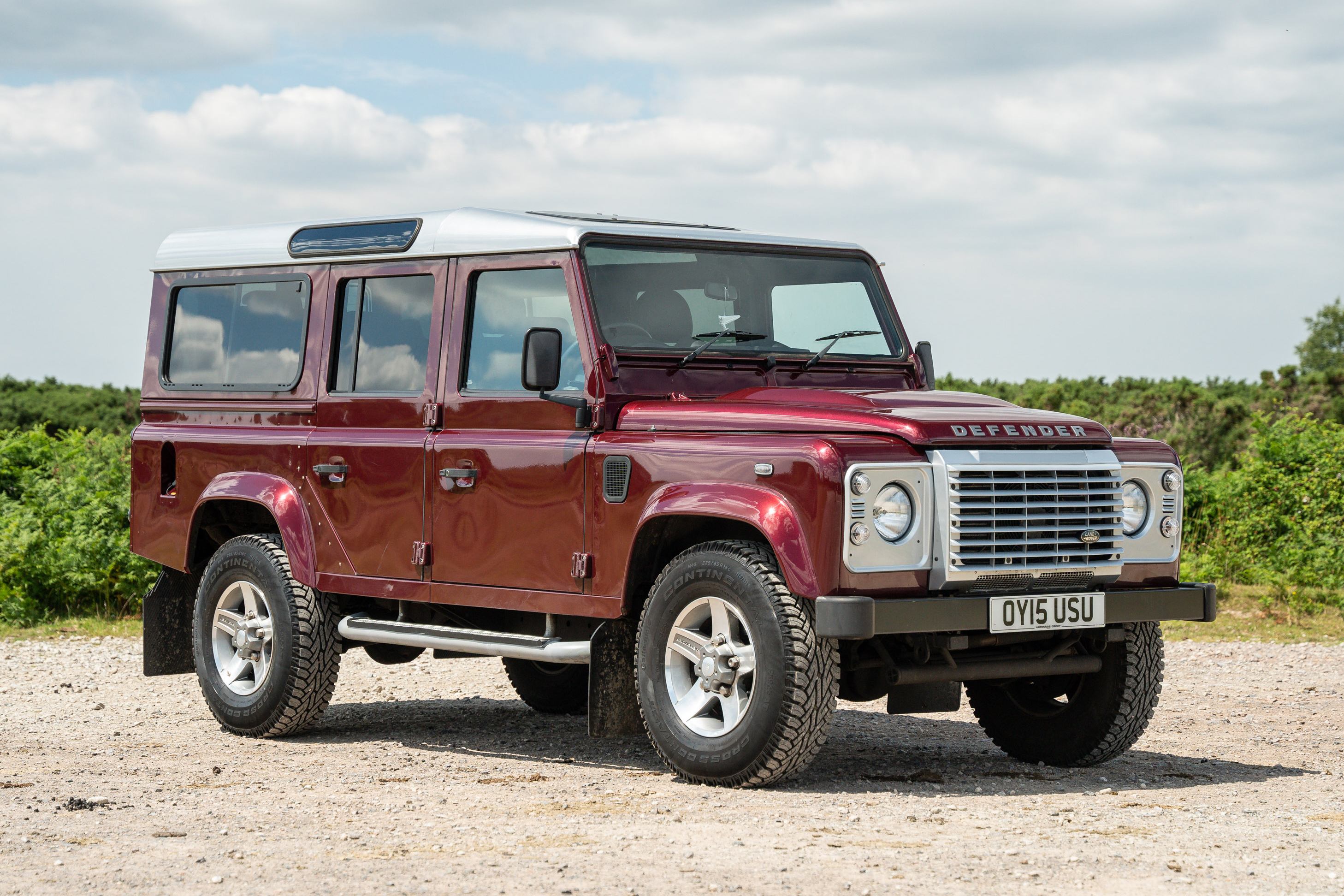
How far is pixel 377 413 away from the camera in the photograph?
819 centimetres

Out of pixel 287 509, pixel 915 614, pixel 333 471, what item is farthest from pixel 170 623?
pixel 915 614

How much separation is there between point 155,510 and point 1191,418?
1560 cm

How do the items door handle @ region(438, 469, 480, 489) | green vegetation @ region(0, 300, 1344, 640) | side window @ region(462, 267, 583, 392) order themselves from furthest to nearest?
green vegetation @ region(0, 300, 1344, 640), door handle @ region(438, 469, 480, 489), side window @ region(462, 267, 583, 392)

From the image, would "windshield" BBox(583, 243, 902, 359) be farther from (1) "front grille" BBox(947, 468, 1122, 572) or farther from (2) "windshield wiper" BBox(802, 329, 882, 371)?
(1) "front grille" BBox(947, 468, 1122, 572)

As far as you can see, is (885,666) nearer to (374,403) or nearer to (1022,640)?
(1022,640)

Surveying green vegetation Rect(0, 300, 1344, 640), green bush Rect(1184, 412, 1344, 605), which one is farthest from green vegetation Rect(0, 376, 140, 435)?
green bush Rect(1184, 412, 1344, 605)

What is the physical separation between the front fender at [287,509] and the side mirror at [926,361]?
3.17 metres

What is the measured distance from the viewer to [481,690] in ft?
35.0

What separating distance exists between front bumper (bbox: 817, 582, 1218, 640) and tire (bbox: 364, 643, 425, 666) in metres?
3.03

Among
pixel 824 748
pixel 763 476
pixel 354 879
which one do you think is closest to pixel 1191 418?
pixel 824 748

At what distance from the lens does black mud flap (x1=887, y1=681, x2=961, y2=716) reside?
7117 millimetres

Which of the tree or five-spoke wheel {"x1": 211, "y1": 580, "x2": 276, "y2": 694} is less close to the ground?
the tree

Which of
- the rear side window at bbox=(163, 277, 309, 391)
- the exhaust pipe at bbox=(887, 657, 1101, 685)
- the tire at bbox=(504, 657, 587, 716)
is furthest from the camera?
the tire at bbox=(504, 657, 587, 716)

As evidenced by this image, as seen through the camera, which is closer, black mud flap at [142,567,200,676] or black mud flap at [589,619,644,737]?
black mud flap at [589,619,644,737]
